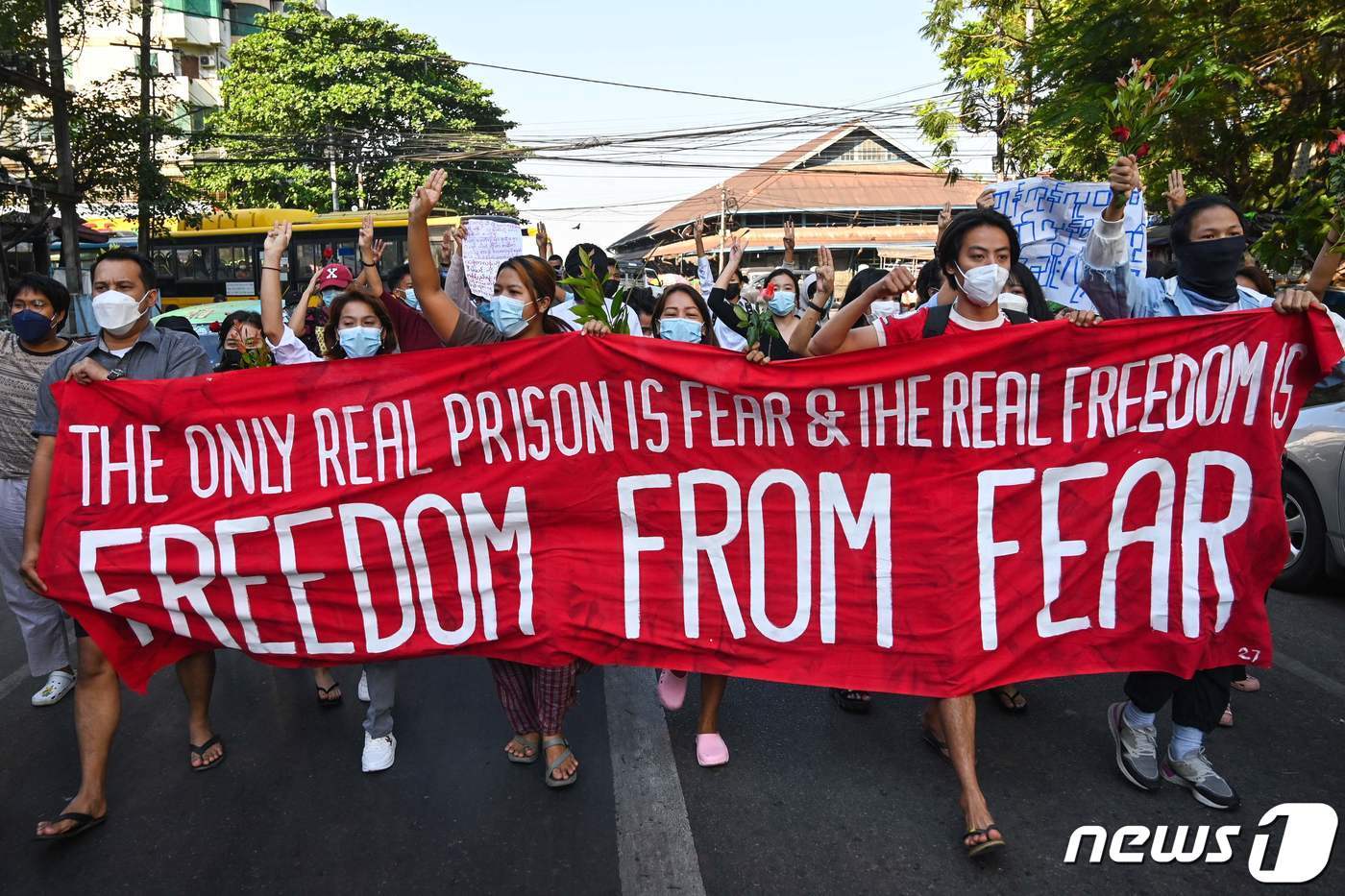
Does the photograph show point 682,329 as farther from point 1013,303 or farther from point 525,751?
point 525,751

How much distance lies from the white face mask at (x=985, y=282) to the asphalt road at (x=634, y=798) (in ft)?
5.16

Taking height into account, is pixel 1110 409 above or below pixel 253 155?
below

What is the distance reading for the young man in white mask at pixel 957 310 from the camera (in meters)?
3.08

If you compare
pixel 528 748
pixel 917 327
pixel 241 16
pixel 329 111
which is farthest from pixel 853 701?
pixel 241 16

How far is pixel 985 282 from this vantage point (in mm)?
3211

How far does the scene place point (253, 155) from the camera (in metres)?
31.9

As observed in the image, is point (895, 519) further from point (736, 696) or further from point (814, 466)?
point (736, 696)

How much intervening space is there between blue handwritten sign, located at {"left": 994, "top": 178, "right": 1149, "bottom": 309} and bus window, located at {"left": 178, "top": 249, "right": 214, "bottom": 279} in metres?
20.8

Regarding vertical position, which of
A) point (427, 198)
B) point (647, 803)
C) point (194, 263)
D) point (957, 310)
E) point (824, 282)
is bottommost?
point (647, 803)

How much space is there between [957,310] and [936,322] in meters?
0.09

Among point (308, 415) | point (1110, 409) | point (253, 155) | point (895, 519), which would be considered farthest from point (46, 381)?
point (253, 155)

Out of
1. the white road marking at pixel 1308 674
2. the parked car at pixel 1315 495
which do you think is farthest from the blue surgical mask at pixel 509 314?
the parked car at pixel 1315 495

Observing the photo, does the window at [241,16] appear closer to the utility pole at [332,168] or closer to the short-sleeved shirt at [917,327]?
the utility pole at [332,168]

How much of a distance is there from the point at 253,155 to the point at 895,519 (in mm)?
33226
